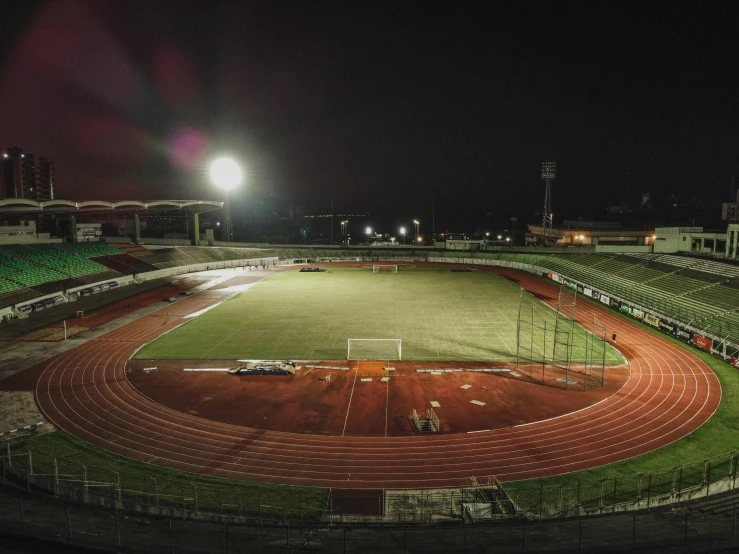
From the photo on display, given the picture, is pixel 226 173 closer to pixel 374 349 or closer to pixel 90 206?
pixel 90 206

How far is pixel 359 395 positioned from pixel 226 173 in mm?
63414

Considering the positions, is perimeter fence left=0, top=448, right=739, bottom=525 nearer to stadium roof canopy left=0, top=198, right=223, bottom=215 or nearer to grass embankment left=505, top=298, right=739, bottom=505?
grass embankment left=505, top=298, right=739, bottom=505

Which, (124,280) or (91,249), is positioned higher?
(91,249)

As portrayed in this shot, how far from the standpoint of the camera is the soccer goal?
28969 mm

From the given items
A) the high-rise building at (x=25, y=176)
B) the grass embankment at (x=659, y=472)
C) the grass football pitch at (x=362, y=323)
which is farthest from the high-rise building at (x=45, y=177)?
the grass embankment at (x=659, y=472)

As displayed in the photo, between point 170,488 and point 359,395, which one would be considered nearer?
point 170,488

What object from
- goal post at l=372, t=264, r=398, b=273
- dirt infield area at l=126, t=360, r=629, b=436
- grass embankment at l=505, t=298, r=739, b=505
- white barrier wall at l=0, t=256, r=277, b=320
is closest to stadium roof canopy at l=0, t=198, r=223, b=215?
white barrier wall at l=0, t=256, r=277, b=320

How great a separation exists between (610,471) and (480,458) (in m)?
4.30

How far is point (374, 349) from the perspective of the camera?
3048 centimetres

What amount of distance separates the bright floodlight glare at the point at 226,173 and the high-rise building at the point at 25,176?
319 ft

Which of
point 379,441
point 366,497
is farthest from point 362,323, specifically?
point 366,497

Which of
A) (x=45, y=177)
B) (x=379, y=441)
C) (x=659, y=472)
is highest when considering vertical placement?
(x=45, y=177)

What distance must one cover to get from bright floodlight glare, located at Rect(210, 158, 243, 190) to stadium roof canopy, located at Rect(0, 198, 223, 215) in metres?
3.98

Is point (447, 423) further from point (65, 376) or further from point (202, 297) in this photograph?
point (202, 297)
